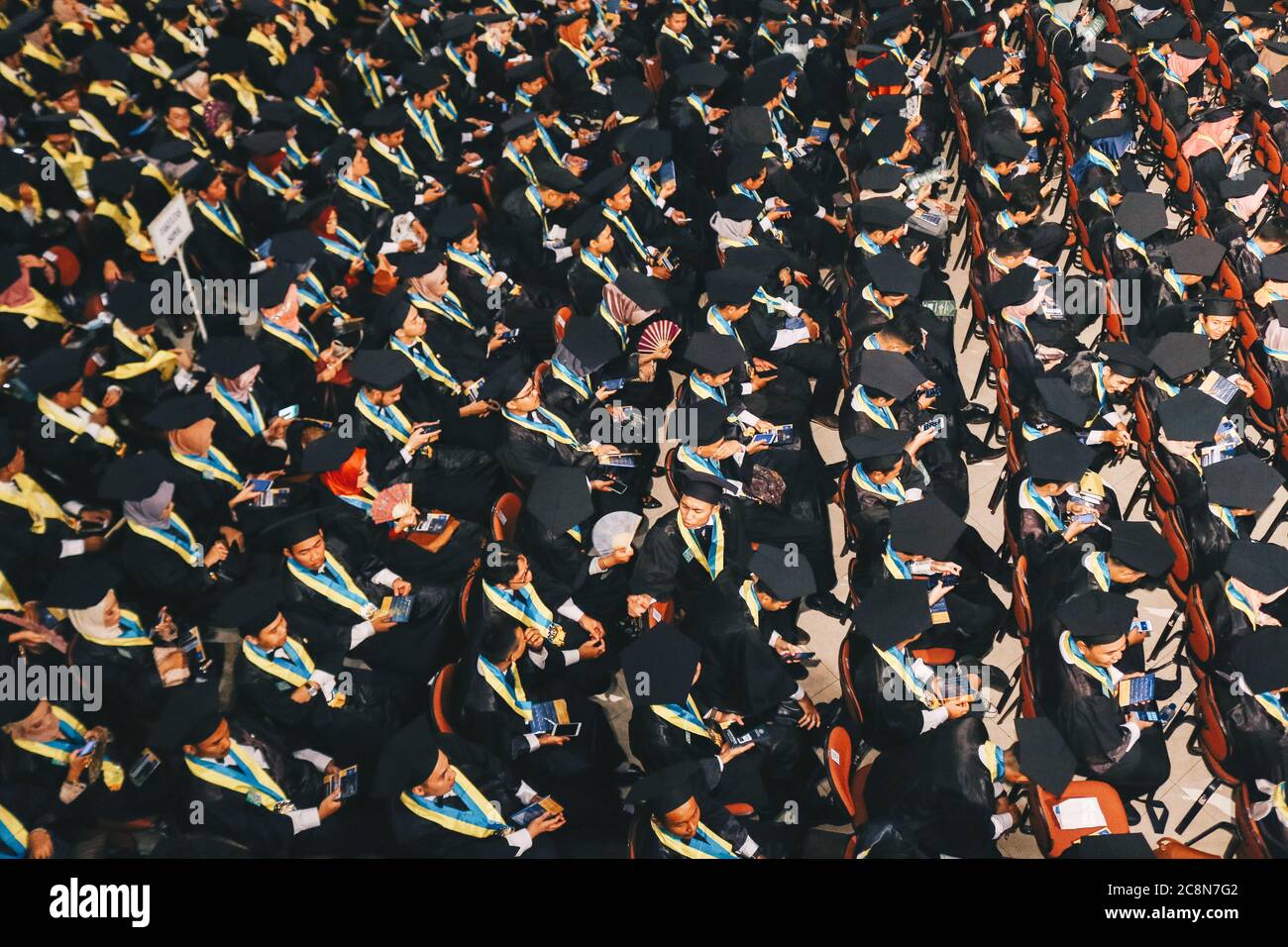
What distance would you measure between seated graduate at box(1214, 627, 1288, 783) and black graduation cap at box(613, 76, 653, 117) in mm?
6322

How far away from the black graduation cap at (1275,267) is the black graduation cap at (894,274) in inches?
87.1

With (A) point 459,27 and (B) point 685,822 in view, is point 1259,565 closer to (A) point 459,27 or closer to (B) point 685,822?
(B) point 685,822

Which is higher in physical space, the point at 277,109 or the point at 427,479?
the point at 277,109

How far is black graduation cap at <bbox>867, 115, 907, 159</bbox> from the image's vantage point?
23.7 ft

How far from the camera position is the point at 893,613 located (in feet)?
13.7

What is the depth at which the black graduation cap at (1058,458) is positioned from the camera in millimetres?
Answer: 4766

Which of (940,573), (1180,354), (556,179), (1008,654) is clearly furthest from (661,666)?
(556,179)

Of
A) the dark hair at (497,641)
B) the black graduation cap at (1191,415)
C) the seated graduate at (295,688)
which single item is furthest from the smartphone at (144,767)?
the black graduation cap at (1191,415)

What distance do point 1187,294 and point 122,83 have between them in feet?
29.9

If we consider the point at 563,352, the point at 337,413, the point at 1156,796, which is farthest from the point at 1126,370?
the point at 337,413

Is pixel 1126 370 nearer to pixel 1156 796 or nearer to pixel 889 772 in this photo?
pixel 1156 796

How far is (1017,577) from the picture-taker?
4477 millimetres

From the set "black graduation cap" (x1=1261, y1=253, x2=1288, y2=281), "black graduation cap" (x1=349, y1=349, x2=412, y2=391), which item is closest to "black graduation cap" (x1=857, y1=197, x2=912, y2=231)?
"black graduation cap" (x1=1261, y1=253, x2=1288, y2=281)

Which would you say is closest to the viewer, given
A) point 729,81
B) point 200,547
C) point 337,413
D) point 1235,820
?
point 1235,820
